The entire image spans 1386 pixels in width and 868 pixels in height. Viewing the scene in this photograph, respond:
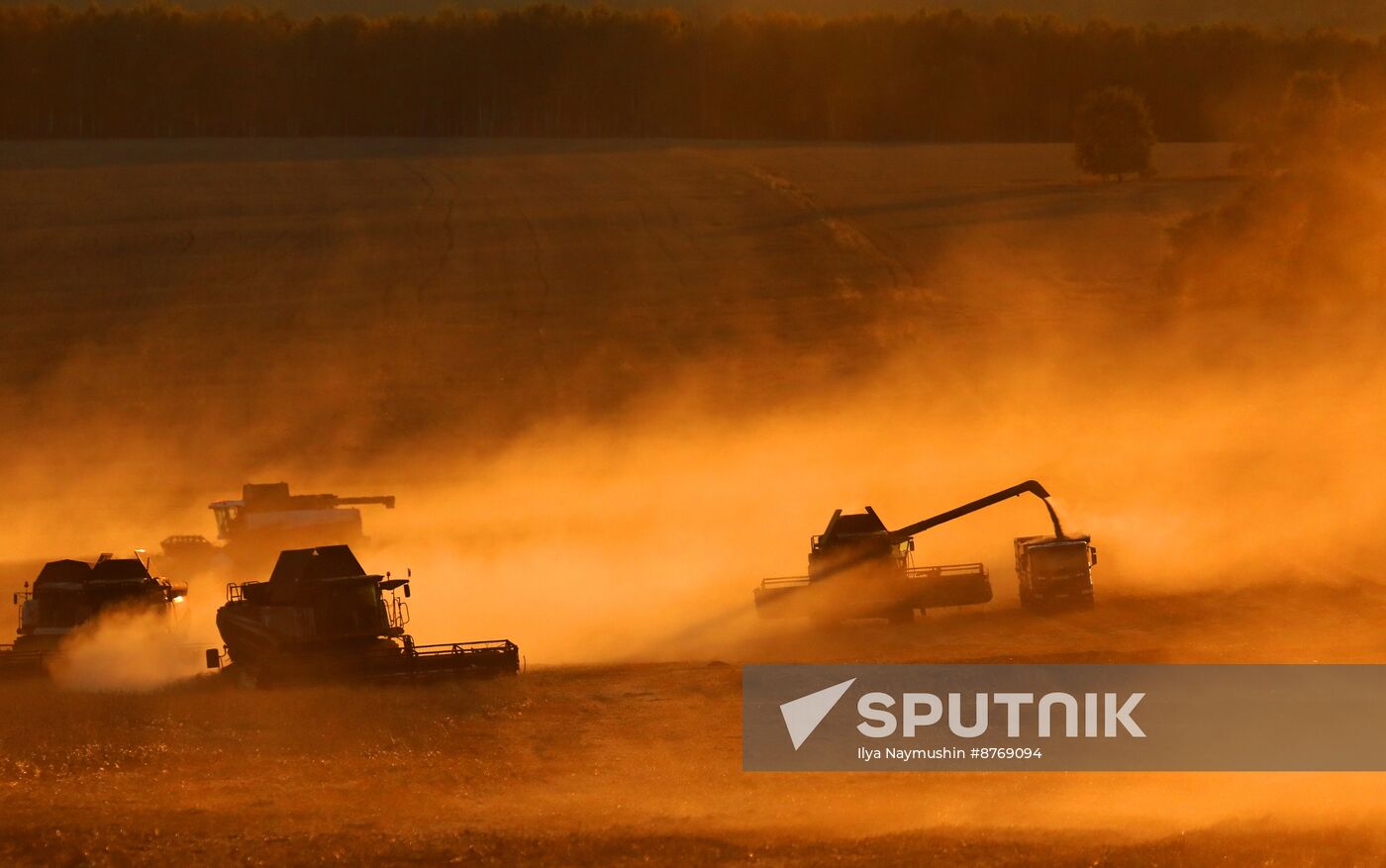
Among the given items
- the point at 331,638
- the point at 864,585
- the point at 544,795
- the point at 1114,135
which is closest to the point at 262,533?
the point at 331,638

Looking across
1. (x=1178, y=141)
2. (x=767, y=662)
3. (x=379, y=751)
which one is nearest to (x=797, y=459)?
(x=767, y=662)

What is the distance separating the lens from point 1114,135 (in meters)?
92.8

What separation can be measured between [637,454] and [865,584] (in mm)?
21953

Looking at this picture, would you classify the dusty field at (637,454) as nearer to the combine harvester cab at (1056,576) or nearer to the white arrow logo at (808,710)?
the combine harvester cab at (1056,576)

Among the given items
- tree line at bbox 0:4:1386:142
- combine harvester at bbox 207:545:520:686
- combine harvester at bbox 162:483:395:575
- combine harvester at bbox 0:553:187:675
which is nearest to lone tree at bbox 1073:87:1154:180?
tree line at bbox 0:4:1386:142

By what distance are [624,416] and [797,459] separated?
7.00 metres

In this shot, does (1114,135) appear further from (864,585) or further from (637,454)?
(864,585)

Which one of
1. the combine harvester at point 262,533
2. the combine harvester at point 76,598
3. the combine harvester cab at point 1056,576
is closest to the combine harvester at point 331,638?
the combine harvester at point 76,598

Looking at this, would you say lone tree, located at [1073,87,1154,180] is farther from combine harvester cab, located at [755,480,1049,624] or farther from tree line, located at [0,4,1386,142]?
combine harvester cab, located at [755,480,1049,624]

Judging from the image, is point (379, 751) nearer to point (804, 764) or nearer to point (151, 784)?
point (151, 784)

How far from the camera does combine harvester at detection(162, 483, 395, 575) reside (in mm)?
40188

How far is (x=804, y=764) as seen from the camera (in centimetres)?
2170

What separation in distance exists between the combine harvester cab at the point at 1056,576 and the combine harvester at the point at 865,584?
90mm

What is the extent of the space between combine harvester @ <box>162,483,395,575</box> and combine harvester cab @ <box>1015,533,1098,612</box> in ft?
50.6
